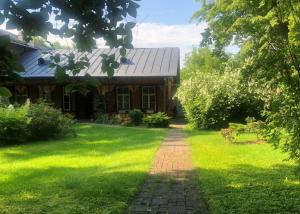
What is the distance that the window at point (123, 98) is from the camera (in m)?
28.7

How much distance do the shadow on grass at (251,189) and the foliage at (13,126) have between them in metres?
8.62

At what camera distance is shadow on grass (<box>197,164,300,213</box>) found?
6.49 metres

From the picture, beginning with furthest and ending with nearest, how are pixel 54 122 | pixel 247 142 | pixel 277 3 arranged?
pixel 54 122 → pixel 247 142 → pixel 277 3

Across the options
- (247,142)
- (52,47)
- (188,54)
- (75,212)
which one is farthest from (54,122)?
(188,54)

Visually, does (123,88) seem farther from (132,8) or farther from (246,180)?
(132,8)

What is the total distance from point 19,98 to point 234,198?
82.5 ft

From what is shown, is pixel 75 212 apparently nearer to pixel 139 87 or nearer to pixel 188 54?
pixel 139 87

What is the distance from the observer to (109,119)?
2623 centimetres

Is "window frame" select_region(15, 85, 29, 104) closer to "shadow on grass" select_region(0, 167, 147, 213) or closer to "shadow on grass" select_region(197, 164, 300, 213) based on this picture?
"shadow on grass" select_region(0, 167, 147, 213)

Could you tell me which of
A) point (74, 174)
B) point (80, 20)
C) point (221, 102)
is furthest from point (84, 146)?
point (80, 20)

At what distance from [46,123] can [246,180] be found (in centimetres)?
1019

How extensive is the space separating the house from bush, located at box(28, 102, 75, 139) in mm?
9334

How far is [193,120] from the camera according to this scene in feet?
71.1

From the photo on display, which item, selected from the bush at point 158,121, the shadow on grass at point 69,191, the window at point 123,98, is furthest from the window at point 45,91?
the shadow on grass at point 69,191
